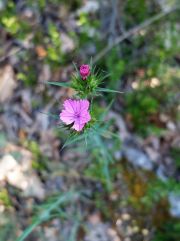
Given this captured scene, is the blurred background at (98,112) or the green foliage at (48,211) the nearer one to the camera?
the green foliage at (48,211)

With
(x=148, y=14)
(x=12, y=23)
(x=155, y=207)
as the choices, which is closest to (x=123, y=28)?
(x=148, y=14)

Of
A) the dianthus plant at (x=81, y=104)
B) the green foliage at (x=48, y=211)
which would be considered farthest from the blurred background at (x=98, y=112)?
the dianthus plant at (x=81, y=104)

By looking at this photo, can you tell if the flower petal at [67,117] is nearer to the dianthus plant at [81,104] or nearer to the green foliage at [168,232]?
the dianthus plant at [81,104]

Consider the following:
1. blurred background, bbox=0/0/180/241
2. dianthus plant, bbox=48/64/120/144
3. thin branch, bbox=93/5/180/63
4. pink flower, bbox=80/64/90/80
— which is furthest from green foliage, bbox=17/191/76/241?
thin branch, bbox=93/5/180/63

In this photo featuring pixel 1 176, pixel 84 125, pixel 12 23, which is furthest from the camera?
pixel 12 23

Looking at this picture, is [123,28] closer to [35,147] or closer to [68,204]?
[35,147]

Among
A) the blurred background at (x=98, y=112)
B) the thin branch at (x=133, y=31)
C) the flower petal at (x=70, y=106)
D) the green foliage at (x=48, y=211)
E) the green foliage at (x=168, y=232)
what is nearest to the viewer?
the flower petal at (x=70, y=106)

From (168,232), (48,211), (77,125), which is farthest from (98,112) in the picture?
(77,125)

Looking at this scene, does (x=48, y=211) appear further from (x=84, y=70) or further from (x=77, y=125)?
(x=84, y=70)
